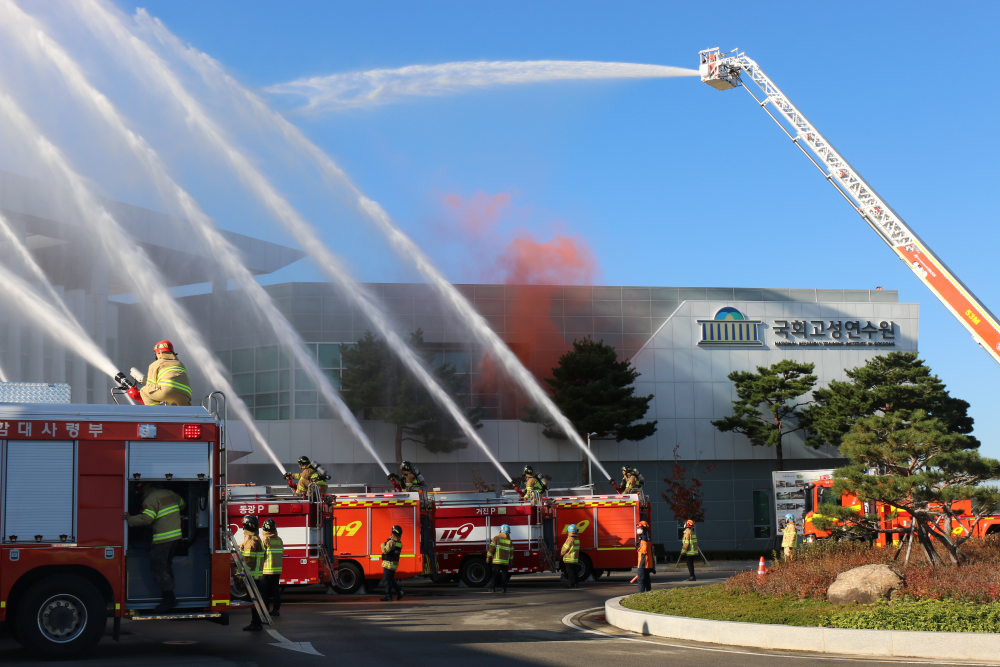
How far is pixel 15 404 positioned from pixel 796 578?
1184 centimetres

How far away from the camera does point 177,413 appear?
39.6 feet

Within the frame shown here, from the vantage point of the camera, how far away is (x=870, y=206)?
28203 mm

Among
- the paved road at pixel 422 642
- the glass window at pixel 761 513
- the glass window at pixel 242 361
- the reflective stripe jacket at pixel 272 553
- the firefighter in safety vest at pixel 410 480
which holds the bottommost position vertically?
the glass window at pixel 761 513

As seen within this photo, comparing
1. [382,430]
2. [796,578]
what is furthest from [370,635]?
[382,430]

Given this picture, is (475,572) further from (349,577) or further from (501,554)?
(349,577)

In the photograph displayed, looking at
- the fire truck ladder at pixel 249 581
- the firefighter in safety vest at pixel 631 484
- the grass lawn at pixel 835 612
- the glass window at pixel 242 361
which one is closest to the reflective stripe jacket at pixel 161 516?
the fire truck ladder at pixel 249 581

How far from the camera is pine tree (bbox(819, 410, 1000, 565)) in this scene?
15.6 metres

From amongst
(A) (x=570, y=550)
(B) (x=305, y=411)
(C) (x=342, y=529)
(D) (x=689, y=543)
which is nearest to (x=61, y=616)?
(C) (x=342, y=529)

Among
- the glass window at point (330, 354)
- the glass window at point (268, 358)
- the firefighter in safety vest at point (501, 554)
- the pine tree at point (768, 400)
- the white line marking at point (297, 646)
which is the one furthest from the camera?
the pine tree at point (768, 400)

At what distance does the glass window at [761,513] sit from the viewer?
4625 cm

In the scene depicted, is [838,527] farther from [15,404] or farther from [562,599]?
[15,404]

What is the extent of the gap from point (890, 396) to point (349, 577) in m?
27.5

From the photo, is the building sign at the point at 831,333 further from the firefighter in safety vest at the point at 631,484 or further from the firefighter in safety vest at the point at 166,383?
the firefighter in safety vest at the point at 166,383

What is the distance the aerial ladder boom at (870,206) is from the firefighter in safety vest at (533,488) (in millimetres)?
12500
